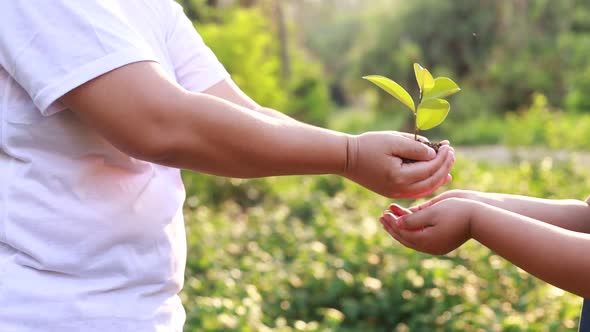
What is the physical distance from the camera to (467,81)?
19.6 meters

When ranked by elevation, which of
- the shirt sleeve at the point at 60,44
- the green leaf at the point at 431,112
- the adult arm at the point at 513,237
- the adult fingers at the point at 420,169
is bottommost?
the adult arm at the point at 513,237

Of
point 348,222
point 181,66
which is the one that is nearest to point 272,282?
point 348,222

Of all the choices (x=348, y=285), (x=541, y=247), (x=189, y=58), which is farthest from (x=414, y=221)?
(x=348, y=285)

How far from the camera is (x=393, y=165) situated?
1329 mm

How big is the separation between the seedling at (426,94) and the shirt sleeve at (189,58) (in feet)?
1.15

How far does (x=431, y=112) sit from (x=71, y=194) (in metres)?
0.65

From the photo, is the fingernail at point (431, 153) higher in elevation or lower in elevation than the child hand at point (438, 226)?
higher

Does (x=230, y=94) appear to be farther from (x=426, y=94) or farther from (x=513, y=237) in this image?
(x=513, y=237)

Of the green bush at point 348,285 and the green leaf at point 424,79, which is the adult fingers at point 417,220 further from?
the green bush at point 348,285

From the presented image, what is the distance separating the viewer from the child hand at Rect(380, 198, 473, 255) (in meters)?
1.35

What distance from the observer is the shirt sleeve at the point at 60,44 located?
1.09 m

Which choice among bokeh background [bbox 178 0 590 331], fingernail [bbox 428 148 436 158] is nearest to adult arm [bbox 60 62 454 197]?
fingernail [bbox 428 148 436 158]

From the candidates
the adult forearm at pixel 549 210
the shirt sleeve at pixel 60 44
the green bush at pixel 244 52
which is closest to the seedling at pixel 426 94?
the adult forearm at pixel 549 210

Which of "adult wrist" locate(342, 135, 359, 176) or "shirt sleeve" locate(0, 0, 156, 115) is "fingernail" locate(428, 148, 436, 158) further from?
"shirt sleeve" locate(0, 0, 156, 115)
